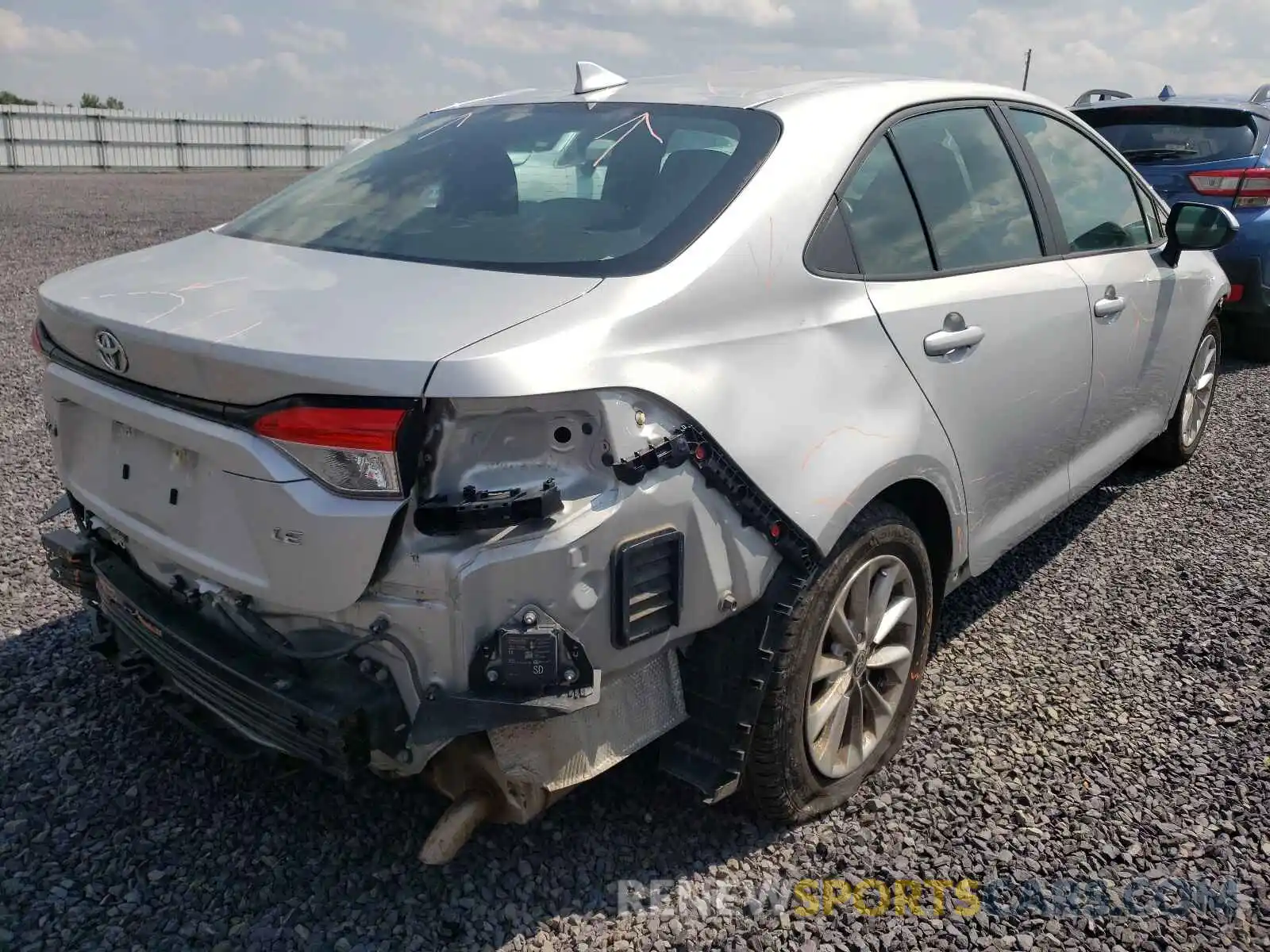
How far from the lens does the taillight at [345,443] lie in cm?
188

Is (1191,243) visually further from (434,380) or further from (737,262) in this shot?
(434,380)

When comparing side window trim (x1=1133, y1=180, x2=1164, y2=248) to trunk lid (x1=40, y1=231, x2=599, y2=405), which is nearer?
trunk lid (x1=40, y1=231, x2=599, y2=405)

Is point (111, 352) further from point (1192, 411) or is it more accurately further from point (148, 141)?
point (148, 141)

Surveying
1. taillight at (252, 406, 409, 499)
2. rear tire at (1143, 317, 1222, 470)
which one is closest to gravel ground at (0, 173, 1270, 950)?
taillight at (252, 406, 409, 499)

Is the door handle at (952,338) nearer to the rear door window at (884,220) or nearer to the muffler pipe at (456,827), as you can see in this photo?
the rear door window at (884,220)

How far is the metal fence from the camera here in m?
23.0

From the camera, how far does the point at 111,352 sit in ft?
7.39

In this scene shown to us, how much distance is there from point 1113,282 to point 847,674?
6.47ft

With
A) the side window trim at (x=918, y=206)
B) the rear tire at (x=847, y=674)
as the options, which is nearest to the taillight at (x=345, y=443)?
the rear tire at (x=847, y=674)

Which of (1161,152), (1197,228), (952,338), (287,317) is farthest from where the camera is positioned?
(1161,152)

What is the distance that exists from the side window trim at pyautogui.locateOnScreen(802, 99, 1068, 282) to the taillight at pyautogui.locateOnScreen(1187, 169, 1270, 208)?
4218mm

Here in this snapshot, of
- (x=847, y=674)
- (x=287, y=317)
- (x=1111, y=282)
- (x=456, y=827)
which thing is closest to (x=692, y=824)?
Result: (x=847, y=674)

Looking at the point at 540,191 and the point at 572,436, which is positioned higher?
the point at 540,191

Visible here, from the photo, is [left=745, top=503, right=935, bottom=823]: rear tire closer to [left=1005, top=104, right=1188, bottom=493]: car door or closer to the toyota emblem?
[left=1005, top=104, right=1188, bottom=493]: car door
